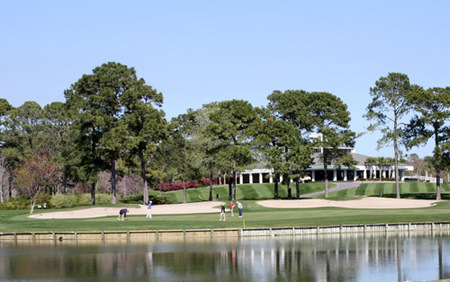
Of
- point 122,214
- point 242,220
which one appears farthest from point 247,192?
point 242,220

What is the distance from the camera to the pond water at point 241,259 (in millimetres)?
31984

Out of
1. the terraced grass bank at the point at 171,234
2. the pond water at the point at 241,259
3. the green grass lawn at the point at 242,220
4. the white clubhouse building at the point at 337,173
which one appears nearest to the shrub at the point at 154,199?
the green grass lawn at the point at 242,220

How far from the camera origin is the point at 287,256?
38531 mm

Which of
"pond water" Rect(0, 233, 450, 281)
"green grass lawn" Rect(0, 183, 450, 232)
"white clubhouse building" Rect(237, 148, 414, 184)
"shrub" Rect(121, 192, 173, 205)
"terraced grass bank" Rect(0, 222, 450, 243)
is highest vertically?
"white clubhouse building" Rect(237, 148, 414, 184)

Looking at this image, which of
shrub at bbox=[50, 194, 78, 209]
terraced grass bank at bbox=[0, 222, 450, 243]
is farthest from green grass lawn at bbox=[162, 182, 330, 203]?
terraced grass bank at bbox=[0, 222, 450, 243]

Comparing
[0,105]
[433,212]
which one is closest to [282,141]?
[433,212]

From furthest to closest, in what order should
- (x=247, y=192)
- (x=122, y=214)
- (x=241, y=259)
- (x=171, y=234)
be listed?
(x=247, y=192)
(x=122, y=214)
(x=171, y=234)
(x=241, y=259)

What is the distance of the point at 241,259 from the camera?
37.3 meters

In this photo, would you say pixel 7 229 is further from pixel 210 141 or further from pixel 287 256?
pixel 210 141

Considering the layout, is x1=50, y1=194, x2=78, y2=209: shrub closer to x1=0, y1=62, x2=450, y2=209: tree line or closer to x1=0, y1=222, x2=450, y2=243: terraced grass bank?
x1=0, y1=62, x2=450, y2=209: tree line

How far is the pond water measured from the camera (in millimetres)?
31984

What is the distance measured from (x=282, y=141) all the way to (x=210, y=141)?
9922mm

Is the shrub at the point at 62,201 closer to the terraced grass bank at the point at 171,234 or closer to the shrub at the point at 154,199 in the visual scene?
the shrub at the point at 154,199

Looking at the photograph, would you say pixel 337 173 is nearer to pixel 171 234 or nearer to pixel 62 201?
pixel 62 201
